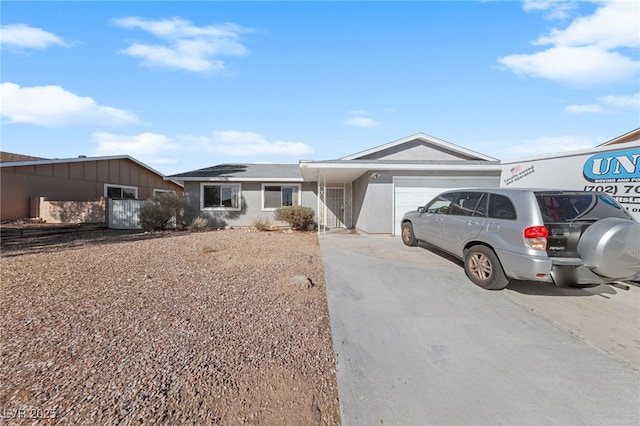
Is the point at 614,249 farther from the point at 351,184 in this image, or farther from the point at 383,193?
the point at 351,184

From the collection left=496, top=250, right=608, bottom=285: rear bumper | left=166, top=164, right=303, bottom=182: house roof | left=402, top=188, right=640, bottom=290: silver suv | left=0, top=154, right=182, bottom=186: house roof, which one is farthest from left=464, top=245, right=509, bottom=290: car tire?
left=0, top=154, right=182, bottom=186: house roof

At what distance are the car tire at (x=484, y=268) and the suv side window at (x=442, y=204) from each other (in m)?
1.32

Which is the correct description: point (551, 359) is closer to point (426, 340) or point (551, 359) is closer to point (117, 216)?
point (426, 340)

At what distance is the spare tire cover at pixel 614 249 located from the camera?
12.1ft

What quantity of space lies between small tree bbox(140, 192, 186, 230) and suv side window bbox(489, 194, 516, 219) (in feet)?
41.4

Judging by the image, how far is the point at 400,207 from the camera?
34.2 feet

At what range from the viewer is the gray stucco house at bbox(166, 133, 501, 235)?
10375mm

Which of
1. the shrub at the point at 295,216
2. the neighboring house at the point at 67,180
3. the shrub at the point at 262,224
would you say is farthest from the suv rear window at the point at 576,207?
the neighboring house at the point at 67,180

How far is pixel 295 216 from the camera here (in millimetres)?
12695

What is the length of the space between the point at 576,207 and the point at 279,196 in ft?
39.0

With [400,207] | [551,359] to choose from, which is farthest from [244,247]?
[551,359]

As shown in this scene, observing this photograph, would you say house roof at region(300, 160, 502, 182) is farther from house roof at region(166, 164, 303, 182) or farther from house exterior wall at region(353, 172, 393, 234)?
house roof at region(166, 164, 303, 182)

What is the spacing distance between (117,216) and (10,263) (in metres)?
8.24

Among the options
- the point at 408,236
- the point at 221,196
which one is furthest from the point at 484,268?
the point at 221,196
